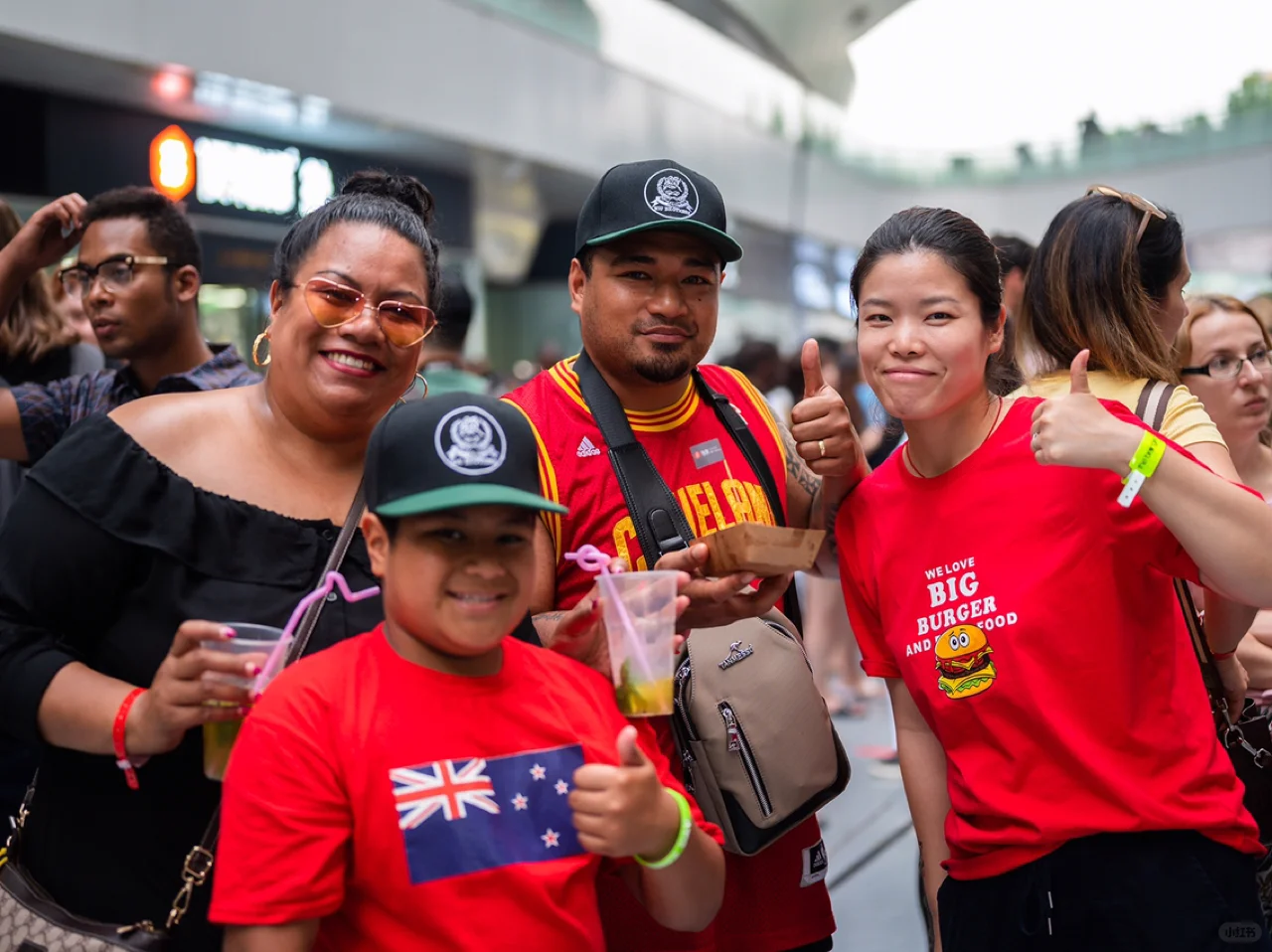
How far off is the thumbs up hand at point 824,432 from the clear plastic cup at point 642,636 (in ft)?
2.20

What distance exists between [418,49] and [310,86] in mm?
1670

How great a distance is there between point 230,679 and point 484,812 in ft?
1.45

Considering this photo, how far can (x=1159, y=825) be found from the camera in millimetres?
2195

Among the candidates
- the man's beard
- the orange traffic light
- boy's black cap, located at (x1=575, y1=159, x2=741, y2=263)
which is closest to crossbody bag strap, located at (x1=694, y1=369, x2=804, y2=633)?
the man's beard

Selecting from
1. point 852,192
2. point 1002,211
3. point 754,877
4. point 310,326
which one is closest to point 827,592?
point 754,877

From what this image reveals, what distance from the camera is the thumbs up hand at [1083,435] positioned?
6.79 ft

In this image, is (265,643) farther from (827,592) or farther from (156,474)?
(827,592)

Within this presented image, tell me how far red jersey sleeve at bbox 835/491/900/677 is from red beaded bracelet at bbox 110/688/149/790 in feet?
4.75

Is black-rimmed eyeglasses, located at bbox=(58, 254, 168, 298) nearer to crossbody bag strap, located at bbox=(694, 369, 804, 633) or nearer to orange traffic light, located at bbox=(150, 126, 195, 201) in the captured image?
crossbody bag strap, located at bbox=(694, 369, 804, 633)

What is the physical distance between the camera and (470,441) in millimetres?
1888

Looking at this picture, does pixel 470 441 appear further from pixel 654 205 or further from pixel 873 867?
pixel 873 867

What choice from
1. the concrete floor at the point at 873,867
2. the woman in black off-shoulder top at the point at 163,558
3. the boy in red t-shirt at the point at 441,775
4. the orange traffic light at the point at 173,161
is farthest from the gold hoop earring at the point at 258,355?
the orange traffic light at the point at 173,161

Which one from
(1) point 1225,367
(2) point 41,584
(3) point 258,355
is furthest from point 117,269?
(1) point 1225,367

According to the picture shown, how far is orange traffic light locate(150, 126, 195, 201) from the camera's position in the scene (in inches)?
374
